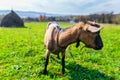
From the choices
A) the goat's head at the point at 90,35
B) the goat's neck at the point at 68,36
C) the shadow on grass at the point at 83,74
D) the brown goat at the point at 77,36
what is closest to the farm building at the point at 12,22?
the shadow on grass at the point at 83,74

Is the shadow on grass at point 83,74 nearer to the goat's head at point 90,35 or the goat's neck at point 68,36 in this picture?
the goat's neck at point 68,36

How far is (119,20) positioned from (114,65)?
43983 millimetres

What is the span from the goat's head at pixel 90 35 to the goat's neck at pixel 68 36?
0.24m

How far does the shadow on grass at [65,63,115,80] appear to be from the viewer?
38.2ft

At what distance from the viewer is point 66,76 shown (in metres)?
11.5

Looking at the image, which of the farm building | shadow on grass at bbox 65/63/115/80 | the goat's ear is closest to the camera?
the goat's ear

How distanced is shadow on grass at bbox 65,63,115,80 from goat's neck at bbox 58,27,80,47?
203cm

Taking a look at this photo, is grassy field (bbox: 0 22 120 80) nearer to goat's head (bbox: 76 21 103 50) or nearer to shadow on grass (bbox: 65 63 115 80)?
shadow on grass (bbox: 65 63 115 80)

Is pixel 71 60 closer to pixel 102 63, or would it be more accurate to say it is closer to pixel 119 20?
pixel 102 63

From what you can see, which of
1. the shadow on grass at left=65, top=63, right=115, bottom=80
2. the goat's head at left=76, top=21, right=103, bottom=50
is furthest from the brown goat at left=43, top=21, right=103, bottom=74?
the shadow on grass at left=65, top=63, right=115, bottom=80

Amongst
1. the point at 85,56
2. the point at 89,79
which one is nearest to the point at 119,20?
the point at 85,56

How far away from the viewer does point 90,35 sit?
9445 millimetres

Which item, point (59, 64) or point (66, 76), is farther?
point (59, 64)

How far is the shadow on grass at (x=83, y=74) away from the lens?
11648 mm
